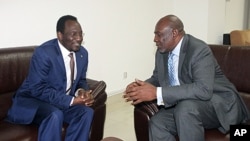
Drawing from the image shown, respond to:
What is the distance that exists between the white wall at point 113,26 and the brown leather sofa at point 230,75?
56.6 inches

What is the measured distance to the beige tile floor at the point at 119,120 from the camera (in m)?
2.79

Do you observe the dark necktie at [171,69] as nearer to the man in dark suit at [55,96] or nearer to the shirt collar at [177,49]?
the shirt collar at [177,49]

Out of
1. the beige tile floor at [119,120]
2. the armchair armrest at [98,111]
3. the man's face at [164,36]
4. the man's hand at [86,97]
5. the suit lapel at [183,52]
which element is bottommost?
the beige tile floor at [119,120]

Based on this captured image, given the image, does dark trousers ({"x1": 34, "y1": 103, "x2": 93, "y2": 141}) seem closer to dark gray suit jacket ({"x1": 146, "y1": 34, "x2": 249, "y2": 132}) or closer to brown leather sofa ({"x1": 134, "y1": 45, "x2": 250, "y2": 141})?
brown leather sofa ({"x1": 134, "y1": 45, "x2": 250, "y2": 141})

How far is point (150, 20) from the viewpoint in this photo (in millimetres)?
4125

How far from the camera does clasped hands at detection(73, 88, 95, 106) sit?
2.12 m

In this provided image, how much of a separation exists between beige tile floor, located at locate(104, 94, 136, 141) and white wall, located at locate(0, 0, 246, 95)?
17cm

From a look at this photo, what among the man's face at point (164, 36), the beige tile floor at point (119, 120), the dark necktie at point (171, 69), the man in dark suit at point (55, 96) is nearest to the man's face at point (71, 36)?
the man in dark suit at point (55, 96)

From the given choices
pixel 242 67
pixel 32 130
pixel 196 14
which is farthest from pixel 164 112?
pixel 196 14

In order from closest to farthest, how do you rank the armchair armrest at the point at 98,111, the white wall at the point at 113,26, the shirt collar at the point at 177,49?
the shirt collar at the point at 177,49
the armchair armrest at the point at 98,111
the white wall at the point at 113,26

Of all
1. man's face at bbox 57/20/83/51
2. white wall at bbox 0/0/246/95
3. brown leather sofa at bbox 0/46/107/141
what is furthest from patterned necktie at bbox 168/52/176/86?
white wall at bbox 0/0/246/95

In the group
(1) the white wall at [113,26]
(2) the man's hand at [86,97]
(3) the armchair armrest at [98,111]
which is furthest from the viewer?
(1) the white wall at [113,26]

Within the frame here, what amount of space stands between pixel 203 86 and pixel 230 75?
603mm

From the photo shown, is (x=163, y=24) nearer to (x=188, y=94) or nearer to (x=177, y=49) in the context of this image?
(x=177, y=49)
